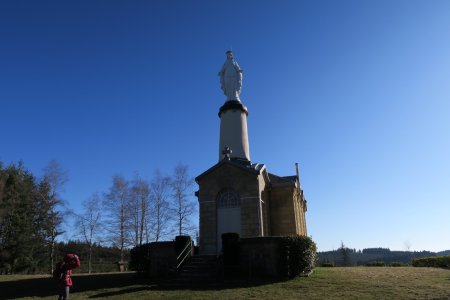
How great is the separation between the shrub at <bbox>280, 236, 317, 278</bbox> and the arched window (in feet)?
17.3

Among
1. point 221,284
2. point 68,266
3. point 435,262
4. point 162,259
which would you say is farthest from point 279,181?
point 68,266

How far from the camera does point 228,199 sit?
20.5 meters

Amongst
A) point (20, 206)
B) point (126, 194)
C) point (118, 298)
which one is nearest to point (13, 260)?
point (20, 206)

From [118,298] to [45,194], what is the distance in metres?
23.7

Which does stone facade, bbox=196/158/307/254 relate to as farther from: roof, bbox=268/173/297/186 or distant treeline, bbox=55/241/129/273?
distant treeline, bbox=55/241/129/273

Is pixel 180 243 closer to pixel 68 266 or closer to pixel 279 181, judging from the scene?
pixel 68 266

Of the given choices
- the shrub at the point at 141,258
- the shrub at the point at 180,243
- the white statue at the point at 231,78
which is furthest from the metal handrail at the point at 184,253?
the white statue at the point at 231,78

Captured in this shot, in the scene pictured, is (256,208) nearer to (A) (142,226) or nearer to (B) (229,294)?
(B) (229,294)

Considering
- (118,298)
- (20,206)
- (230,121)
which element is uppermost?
(230,121)

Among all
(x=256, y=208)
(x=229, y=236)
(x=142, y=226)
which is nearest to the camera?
(x=229, y=236)

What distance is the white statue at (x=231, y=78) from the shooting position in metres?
26.4

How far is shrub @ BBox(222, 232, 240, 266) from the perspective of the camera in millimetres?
16625

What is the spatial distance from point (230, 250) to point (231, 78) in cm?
1417

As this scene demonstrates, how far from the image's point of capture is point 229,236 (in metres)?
17.0
